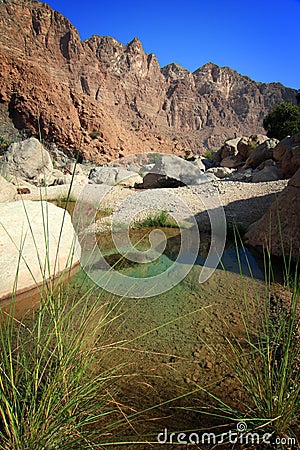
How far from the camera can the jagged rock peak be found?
62000mm

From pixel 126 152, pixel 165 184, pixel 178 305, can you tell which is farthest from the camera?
pixel 126 152

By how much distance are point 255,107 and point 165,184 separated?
203 ft

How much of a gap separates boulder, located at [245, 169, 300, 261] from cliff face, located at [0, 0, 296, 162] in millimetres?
2968

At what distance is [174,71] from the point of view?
62500 mm

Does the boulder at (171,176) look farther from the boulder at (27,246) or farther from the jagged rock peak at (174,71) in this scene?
the jagged rock peak at (174,71)

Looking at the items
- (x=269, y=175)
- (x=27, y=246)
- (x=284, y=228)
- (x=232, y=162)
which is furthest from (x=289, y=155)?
(x=232, y=162)

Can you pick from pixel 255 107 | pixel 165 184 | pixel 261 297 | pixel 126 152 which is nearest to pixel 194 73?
pixel 255 107

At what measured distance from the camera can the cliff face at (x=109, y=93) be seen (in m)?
20.7

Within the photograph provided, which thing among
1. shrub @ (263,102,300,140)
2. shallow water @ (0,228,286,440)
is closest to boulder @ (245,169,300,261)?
shallow water @ (0,228,286,440)

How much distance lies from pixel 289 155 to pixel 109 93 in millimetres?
42869

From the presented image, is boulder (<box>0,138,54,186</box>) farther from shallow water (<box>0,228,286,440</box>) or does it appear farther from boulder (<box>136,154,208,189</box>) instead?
shallow water (<box>0,228,286,440</box>)

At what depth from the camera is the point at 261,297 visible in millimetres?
2881

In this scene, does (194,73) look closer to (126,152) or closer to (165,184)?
(126,152)

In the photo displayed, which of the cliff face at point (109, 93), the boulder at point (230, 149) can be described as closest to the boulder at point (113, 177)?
the cliff face at point (109, 93)
